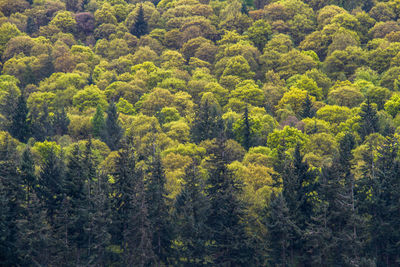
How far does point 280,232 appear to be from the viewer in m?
63.8

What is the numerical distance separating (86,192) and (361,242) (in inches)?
1065

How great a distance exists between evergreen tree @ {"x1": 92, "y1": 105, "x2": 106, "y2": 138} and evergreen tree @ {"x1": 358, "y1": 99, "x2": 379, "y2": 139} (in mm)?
40138

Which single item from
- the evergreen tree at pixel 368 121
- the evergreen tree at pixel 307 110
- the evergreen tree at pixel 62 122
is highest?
the evergreen tree at pixel 368 121

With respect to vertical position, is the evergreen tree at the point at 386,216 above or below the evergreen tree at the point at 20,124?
above

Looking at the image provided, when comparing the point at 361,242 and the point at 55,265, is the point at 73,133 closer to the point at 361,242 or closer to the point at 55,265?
the point at 55,265

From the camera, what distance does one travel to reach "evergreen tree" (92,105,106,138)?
10381 centimetres

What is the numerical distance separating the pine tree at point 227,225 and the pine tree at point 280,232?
2.54 metres

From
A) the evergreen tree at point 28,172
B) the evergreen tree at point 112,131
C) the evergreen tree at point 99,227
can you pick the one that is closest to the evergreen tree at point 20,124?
the evergreen tree at point 112,131

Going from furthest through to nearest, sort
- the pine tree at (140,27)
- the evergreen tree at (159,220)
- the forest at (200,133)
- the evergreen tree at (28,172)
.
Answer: the pine tree at (140,27)
the evergreen tree at (28,172)
the evergreen tree at (159,220)
the forest at (200,133)

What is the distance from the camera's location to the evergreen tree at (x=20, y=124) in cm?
10256

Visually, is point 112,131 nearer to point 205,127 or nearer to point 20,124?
point 20,124

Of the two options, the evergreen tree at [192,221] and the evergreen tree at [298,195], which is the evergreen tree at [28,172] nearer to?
the evergreen tree at [192,221]

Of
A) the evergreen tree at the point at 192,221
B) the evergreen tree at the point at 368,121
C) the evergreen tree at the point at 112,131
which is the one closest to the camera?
the evergreen tree at the point at 192,221

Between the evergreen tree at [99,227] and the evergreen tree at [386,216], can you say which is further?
the evergreen tree at [386,216]
